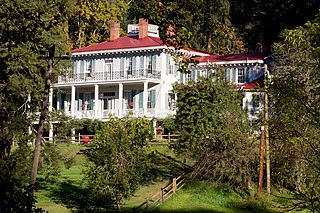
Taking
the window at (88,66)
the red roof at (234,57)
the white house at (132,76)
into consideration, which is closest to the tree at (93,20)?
the window at (88,66)

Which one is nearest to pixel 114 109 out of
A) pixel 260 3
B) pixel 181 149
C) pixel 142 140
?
pixel 260 3

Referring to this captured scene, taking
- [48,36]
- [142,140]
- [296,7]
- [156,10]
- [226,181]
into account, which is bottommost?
[226,181]

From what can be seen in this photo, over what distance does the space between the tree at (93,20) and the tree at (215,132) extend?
28760 mm

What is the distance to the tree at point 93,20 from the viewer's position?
64.0 m

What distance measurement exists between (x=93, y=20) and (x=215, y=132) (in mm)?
34313

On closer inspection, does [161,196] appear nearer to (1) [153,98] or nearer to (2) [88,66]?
(1) [153,98]

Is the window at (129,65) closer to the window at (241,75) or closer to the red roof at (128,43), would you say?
the red roof at (128,43)

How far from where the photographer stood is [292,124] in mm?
14516

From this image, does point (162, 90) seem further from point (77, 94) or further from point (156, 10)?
point (156, 10)

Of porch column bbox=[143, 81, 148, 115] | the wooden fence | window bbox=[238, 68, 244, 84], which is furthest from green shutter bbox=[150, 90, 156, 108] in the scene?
the wooden fence

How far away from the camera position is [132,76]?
5284cm

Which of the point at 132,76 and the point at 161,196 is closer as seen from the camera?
the point at 161,196

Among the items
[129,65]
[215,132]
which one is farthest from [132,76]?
[215,132]

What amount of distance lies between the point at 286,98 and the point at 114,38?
45033mm
